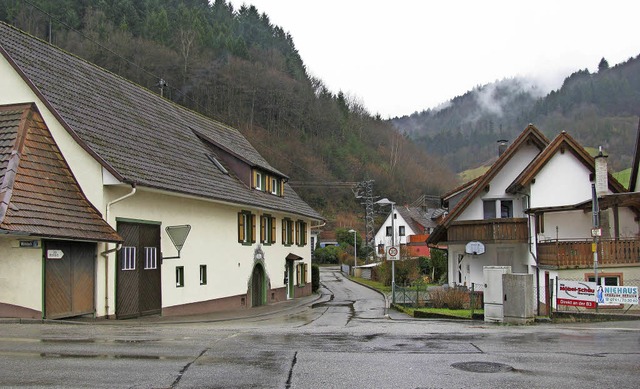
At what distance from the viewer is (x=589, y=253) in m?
26.2

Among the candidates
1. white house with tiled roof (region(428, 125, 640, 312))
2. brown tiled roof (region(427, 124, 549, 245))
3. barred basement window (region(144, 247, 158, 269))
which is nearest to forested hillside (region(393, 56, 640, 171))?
brown tiled roof (region(427, 124, 549, 245))

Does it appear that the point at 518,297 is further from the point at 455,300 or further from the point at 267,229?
the point at 267,229

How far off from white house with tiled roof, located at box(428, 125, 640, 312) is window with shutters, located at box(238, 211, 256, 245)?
418 inches

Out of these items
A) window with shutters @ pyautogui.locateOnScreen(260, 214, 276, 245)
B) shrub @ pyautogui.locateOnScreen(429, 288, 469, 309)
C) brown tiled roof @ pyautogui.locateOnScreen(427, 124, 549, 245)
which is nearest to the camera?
shrub @ pyautogui.locateOnScreen(429, 288, 469, 309)

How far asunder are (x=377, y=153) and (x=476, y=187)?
82690 millimetres

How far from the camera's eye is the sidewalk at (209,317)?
1660cm

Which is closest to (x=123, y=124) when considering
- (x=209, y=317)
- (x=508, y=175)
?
(x=209, y=317)

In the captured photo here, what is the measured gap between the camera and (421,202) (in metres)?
100

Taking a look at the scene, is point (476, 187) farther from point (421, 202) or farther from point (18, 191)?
point (421, 202)

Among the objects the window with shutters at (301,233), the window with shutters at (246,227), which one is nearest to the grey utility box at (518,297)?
the window with shutters at (246,227)

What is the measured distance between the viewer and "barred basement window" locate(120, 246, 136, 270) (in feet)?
65.6

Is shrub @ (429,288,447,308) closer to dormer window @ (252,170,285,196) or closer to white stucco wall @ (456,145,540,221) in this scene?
white stucco wall @ (456,145,540,221)

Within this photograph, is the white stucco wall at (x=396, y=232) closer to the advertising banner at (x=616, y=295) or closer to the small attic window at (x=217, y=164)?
the small attic window at (x=217, y=164)

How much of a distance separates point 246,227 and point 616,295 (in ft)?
57.7
